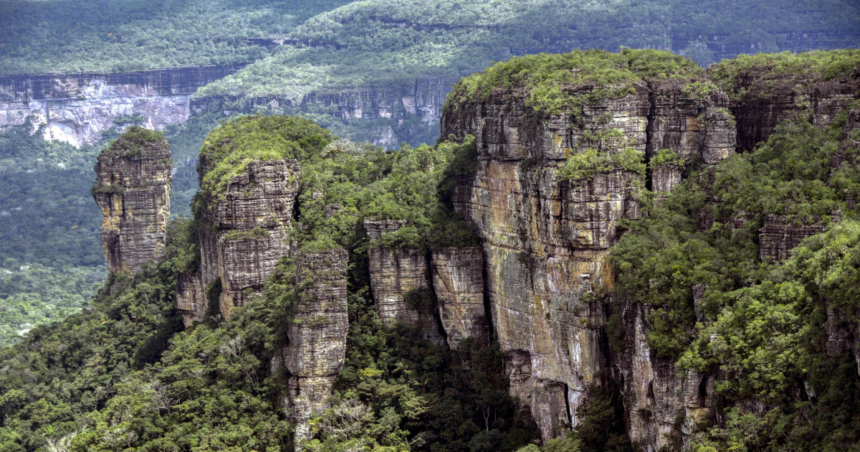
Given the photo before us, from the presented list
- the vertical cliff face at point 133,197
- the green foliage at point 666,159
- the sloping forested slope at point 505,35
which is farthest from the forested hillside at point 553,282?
the sloping forested slope at point 505,35

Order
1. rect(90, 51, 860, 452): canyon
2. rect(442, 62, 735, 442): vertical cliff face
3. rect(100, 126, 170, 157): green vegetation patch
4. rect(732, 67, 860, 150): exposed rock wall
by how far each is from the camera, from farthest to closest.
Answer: rect(100, 126, 170, 157): green vegetation patch
rect(442, 62, 735, 442): vertical cliff face
rect(732, 67, 860, 150): exposed rock wall
rect(90, 51, 860, 452): canyon

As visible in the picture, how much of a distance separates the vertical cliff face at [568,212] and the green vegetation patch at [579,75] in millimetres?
278

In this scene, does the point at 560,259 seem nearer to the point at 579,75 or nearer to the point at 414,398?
the point at 579,75

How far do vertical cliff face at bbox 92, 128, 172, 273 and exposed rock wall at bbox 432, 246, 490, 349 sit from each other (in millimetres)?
28934

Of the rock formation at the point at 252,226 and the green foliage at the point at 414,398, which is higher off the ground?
the rock formation at the point at 252,226

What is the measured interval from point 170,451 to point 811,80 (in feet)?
89.4

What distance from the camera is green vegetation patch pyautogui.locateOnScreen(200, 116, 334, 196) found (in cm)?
6850

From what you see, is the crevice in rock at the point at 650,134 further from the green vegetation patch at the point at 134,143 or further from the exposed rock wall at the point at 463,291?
the green vegetation patch at the point at 134,143

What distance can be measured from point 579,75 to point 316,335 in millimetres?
13791

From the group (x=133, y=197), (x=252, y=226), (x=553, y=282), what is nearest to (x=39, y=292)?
(x=133, y=197)

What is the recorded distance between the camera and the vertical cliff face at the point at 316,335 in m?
58.5

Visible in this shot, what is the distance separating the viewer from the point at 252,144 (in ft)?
237

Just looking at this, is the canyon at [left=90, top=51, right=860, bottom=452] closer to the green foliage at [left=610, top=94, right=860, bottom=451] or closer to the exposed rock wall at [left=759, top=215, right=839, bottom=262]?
the exposed rock wall at [left=759, top=215, right=839, bottom=262]

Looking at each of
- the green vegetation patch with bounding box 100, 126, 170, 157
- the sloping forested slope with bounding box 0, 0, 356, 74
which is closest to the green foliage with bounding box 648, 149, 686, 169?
the green vegetation patch with bounding box 100, 126, 170, 157
